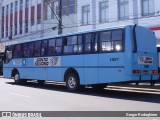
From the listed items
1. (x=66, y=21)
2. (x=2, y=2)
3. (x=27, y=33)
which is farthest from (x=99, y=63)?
(x=2, y=2)

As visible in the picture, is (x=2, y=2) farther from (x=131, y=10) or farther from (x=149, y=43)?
(x=149, y=43)

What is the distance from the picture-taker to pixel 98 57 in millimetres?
14422

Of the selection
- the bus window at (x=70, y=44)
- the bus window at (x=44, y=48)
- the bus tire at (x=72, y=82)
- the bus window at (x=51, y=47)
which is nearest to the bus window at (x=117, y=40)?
the bus window at (x=70, y=44)

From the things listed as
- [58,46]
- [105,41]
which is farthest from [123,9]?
[105,41]

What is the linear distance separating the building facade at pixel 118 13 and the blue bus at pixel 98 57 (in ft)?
26.0

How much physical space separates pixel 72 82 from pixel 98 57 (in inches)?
98.9

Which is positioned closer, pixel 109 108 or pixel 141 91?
pixel 109 108

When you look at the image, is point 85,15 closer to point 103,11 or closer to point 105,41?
point 103,11

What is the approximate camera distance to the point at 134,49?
43.2 ft

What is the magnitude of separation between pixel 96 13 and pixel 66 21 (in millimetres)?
5784

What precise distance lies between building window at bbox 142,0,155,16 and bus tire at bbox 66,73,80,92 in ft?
32.0

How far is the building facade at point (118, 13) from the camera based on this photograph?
2231cm

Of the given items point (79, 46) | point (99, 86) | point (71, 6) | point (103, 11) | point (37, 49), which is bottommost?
point (99, 86)

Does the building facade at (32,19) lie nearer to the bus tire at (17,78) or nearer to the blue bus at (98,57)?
the bus tire at (17,78)
